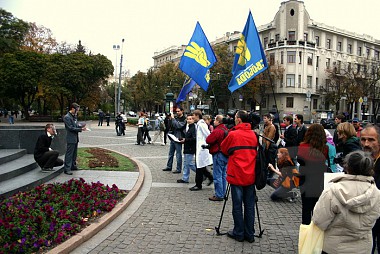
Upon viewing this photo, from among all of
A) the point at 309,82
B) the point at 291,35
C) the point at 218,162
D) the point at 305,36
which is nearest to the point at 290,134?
the point at 218,162

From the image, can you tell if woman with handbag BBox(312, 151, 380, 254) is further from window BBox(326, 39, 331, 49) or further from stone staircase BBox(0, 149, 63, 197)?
window BBox(326, 39, 331, 49)

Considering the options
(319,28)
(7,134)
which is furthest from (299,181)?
(319,28)

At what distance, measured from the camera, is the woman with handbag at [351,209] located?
278 cm

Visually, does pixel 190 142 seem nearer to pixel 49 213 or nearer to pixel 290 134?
pixel 290 134

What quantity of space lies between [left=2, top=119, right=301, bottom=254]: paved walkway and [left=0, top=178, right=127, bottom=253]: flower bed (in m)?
0.39

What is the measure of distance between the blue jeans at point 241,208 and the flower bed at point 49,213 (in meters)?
2.36

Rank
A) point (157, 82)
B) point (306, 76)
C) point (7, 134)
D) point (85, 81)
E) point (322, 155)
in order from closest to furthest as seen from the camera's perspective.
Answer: point (322, 155), point (7, 134), point (85, 81), point (306, 76), point (157, 82)

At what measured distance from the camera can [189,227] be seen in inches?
219

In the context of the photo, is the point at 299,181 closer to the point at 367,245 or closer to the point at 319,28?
the point at 367,245

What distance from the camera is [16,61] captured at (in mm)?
40406

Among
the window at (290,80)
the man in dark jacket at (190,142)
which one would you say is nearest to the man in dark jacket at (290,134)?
the man in dark jacket at (190,142)

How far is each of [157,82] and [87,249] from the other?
2253 inches

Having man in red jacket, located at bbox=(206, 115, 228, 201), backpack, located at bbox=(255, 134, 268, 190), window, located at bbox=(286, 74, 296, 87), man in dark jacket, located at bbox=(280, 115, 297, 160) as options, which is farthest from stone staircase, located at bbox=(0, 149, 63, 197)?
window, located at bbox=(286, 74, 296, 87)

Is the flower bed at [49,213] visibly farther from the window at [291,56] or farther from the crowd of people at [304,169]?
the window at [291,56]
